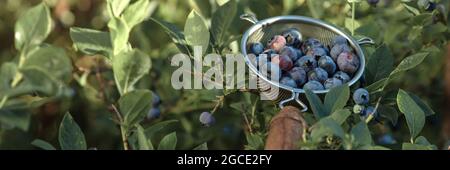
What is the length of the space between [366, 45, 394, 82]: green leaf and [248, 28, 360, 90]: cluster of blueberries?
0.03 metres

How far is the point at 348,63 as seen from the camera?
5.06ft

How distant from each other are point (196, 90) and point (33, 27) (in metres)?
0.43

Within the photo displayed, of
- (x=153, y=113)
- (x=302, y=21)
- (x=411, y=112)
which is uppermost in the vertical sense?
(x=302, y=21)

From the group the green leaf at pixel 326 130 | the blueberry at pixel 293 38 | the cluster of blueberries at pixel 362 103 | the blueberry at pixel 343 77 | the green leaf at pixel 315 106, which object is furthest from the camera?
the blueberry at pixel 293 38

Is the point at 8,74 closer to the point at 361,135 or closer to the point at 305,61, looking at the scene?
the point at 305,61

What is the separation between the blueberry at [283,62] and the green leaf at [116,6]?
Result: 0.30m

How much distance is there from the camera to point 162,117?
7.13 ft

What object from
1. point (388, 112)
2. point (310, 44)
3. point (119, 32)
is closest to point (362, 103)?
point (388, 112)

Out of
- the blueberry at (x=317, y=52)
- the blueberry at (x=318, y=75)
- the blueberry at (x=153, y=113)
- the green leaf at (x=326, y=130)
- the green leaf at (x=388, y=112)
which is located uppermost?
the blueberry at (x=317, y=52)

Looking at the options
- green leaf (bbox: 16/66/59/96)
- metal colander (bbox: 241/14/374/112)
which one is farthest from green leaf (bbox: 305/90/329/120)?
green leaf (bbox: 16/66/59/96)

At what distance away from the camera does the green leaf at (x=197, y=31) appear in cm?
155

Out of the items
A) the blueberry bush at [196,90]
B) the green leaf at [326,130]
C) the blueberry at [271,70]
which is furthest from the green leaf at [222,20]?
the green leaf at [326,130]

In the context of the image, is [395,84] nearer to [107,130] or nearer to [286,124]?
[107,130]

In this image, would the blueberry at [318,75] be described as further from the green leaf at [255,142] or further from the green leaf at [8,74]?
the green leaf at [8,74]
